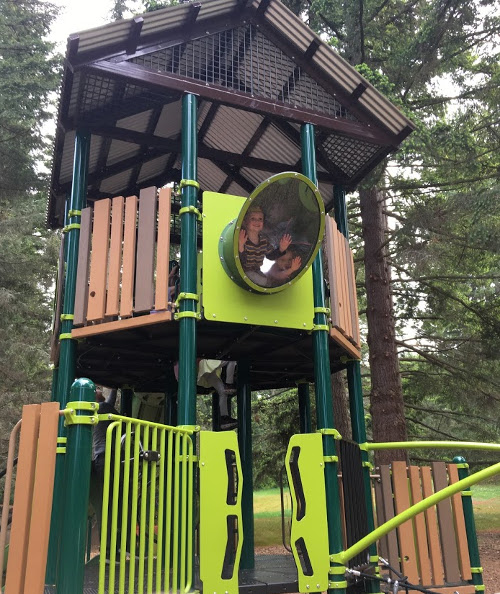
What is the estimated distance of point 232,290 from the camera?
595cm

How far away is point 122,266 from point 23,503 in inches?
124

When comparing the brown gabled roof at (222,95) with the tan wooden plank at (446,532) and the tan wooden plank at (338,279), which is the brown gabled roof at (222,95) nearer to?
the tan wooden plank at (338,279)

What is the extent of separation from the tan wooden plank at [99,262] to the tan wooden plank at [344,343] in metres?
2.58

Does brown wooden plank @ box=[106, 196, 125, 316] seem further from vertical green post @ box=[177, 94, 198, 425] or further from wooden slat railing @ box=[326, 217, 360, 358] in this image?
wooden slat railing @ box=[326, 217, 360, 358]

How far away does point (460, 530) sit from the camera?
6.82 metres

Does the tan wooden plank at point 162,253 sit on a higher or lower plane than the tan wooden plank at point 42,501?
higher

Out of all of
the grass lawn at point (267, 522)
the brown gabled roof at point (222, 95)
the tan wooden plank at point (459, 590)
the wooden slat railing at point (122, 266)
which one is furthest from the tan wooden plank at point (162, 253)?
the grass lawn at point (267, 522)

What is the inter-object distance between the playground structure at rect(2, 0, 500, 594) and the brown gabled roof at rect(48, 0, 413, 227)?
2 centimetres

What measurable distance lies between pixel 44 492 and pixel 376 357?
9.87m

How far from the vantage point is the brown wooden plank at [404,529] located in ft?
21.6

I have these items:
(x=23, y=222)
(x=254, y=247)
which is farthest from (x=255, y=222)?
(x=23, y=222)

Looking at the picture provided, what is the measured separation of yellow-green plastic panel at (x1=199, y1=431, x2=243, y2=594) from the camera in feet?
15.0

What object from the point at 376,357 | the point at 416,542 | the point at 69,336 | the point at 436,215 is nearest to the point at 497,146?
the point at 436,215

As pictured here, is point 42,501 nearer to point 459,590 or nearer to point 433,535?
point 433,535
